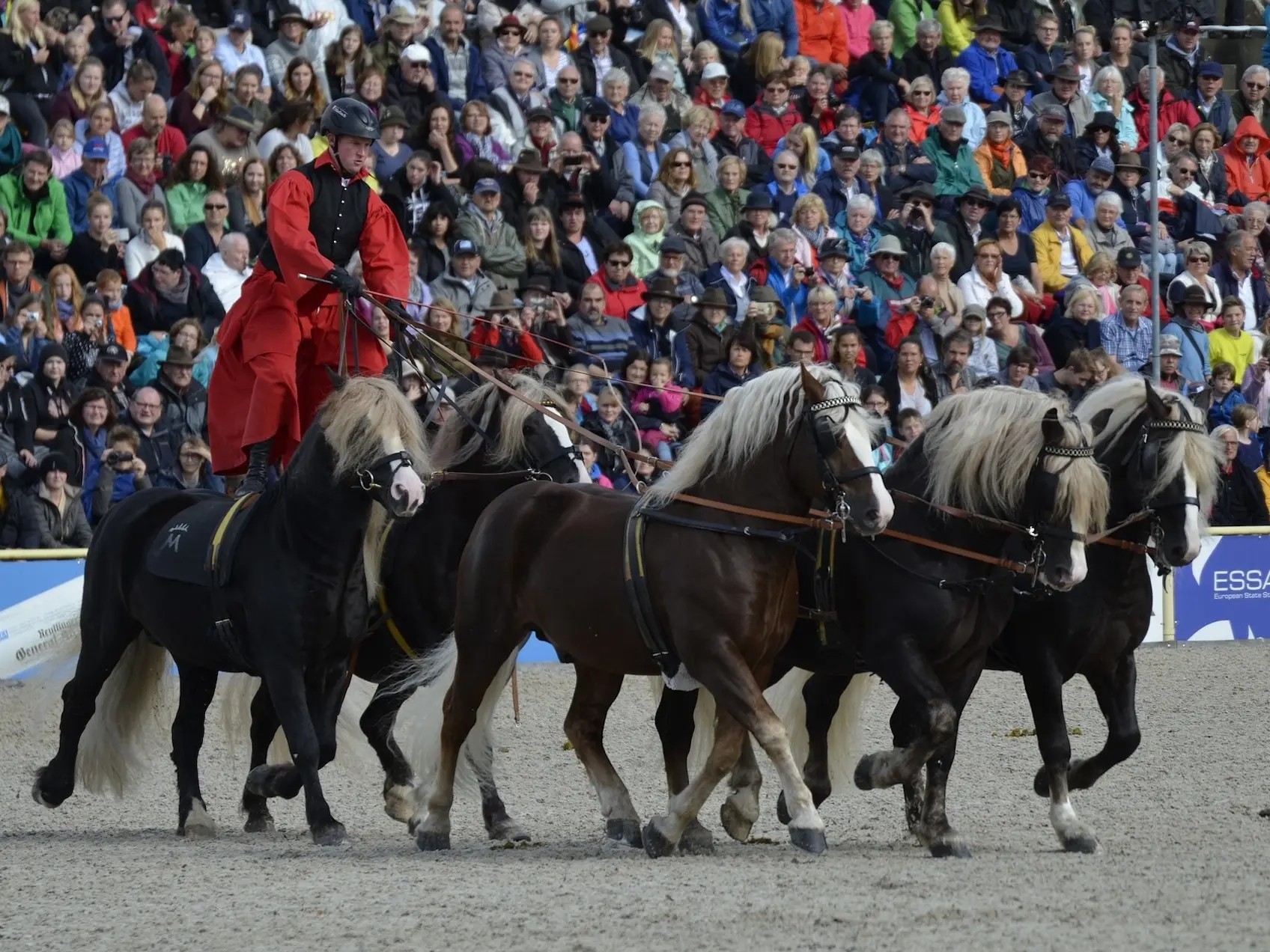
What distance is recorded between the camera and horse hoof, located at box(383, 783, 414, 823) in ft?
28.1

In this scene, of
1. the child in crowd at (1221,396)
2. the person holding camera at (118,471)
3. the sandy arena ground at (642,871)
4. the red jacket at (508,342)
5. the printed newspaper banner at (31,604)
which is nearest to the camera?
the sandy arena ground at (642,871)

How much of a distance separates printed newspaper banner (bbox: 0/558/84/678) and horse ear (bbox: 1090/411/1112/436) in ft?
19.6

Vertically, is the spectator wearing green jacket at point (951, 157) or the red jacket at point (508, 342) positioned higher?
the spectator wearing green jacket at point (951, 157)

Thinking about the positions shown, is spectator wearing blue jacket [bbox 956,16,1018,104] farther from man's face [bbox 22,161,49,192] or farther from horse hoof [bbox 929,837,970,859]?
horse hoof [bbox 929,837,970,859]

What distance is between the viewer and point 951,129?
1712 centimetres

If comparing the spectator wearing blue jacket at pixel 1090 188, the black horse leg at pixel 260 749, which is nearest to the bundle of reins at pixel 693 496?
the black horse leg at pixel 260 749

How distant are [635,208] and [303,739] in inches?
318

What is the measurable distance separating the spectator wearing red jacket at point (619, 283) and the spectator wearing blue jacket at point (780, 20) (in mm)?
4205

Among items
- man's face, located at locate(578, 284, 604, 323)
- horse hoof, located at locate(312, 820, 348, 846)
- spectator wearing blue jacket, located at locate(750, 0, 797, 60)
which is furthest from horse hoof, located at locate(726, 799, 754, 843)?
spectator wearing blue jacket, located at locate(750, 0, 797, 60)

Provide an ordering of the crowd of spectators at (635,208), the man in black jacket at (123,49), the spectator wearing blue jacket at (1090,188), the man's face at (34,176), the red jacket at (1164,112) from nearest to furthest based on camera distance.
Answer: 1. the crowd of spectators at (635,208)
2. the man's face at (34,176)
3. the man in black jacket at (123,49)
4. the spectator wearing blue jacket at (1090,188)
5. the red jacket at (1164,112)

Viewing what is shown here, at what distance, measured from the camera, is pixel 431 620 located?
28.0ft

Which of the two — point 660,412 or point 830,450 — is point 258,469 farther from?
point 660,412

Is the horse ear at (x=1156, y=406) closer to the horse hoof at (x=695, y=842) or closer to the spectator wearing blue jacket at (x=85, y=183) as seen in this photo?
the horse hoof at (x=695, y=842)

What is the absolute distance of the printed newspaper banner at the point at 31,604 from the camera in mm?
11578
